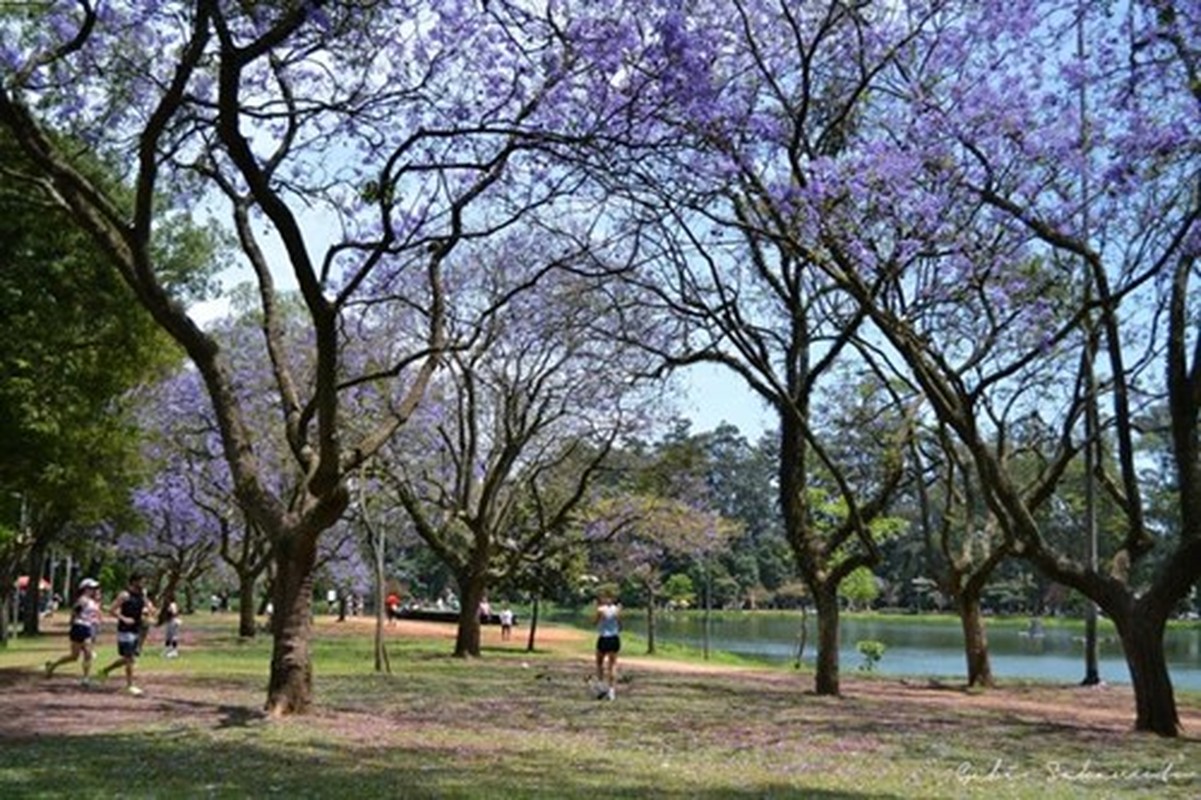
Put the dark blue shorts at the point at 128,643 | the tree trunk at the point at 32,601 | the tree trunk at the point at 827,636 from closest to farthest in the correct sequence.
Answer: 1. the dark blue shorts at the point at 128,643
2. the tree trunk at the point at 827,636
3. the tree trunk at the point at 32,601

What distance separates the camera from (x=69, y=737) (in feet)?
36.4

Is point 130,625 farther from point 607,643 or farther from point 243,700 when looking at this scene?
point 607,643

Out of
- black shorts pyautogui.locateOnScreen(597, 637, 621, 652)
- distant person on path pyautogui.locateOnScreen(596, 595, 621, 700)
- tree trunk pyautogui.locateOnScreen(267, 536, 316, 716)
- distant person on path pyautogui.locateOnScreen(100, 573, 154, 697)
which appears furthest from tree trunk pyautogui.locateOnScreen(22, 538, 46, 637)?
tree trunk pyautogui.locateOnScreen(267, 536, 316, 716)

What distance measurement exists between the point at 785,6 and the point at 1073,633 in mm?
58050

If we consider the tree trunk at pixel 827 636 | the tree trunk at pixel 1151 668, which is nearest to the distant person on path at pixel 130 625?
the tree trunk at pixel 827 636

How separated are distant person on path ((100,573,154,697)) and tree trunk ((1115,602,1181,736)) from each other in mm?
11980

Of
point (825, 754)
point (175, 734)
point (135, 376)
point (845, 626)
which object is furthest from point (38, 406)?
point (845, 626)

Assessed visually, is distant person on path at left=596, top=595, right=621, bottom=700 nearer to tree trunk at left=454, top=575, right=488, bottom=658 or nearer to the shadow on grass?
the shadow on grass

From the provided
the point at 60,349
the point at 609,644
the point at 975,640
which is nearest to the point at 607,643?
the point at 609,644

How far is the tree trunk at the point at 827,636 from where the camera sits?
774 inches

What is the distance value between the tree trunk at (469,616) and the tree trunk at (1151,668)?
616 inches

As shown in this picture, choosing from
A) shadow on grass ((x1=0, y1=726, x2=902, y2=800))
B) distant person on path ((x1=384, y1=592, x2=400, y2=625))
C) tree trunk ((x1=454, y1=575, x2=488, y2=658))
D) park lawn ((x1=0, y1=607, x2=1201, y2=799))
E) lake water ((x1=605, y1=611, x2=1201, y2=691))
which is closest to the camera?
shadow on grass ((x1=0, y1=726, x2=902, y2=800))

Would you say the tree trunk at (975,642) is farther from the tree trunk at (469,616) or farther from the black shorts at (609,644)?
the tree trunk at (469,616)

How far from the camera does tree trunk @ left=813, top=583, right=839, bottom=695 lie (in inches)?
774
